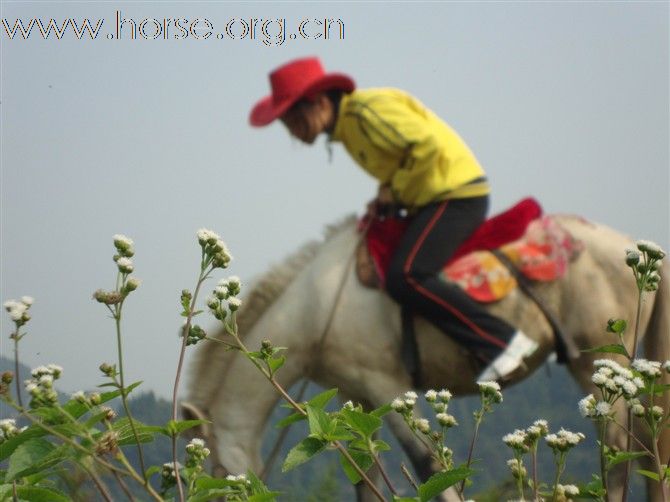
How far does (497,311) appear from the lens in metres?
3.68

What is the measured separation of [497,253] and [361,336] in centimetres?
47

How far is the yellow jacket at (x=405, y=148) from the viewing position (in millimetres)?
3650

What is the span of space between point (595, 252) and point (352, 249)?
0.74 metres

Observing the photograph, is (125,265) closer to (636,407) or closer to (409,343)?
(636,407)

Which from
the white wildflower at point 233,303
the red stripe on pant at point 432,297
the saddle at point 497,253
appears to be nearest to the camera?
the white wildflower at point 233,303

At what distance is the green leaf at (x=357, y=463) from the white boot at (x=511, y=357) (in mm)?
2473

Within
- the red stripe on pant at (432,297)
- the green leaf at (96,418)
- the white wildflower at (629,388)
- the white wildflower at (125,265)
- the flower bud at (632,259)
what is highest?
the white wildflower at (125,265)

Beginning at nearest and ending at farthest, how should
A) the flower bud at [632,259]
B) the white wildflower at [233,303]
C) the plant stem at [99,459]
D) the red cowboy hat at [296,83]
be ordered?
1. the plant stem at [99,459]
2. the white wildflower at [233,303]
3. the flower bud at [632,259]
4. the red cowboy hat at [296,83]

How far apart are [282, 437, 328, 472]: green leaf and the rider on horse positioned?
2.52m

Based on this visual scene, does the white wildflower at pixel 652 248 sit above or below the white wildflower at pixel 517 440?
above

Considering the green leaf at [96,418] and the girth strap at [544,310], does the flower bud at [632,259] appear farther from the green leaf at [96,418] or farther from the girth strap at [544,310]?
the girth strap at [544,310]

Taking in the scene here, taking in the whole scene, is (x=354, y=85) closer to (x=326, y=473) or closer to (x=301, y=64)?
(x=301, y=64)

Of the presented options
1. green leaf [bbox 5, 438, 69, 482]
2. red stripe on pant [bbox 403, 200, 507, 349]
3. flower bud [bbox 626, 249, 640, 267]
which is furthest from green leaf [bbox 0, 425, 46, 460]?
red stripe on pant [bbox 403, 200, 507, 349]

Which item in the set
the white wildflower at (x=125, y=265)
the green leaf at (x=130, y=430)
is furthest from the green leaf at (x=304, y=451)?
the white wildflower at (x=125, y=265)
